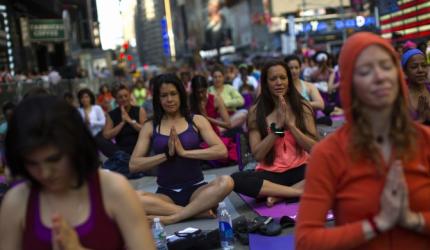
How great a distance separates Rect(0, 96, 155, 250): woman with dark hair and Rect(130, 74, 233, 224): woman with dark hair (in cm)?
313

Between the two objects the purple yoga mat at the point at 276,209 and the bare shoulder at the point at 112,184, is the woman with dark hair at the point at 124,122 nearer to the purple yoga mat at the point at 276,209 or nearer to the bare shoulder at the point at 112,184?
the purple yoga mat at the point at 276,209

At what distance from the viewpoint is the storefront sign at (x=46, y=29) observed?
22.1m

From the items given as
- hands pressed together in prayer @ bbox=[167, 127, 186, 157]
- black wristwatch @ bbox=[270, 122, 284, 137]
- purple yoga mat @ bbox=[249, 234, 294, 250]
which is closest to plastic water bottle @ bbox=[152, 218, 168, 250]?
purple yoga mat @ bbox=[249, 234, 294, 250]

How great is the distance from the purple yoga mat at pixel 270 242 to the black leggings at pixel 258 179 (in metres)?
0.95

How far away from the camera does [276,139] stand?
5500 mm

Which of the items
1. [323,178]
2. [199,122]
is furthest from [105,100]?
[323,178]

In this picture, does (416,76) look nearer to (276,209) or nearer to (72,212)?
(276,209)

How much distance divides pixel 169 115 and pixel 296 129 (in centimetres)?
120

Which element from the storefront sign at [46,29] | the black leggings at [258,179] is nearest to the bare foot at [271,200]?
the black leggings at [258,179]

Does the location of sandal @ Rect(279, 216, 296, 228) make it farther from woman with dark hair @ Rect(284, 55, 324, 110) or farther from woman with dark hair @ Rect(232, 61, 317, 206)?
woman with dark hair @ Rect(284, 55, 324, 110)

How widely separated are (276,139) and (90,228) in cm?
369

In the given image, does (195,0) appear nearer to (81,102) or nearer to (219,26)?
(219,26)

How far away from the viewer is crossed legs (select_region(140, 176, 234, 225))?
5199 mm

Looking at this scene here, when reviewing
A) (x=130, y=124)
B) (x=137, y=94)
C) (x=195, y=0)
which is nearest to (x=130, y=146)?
(x=130, y=124)
